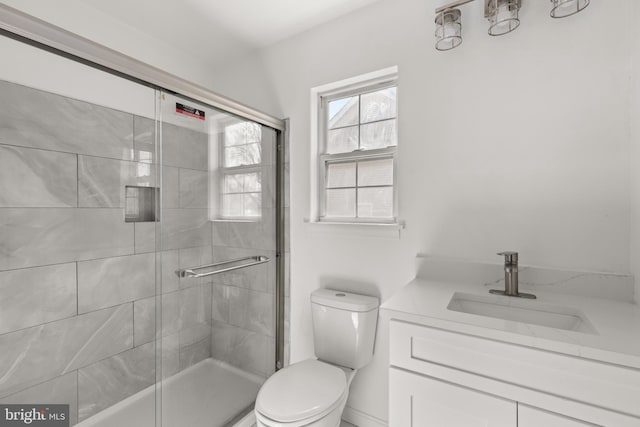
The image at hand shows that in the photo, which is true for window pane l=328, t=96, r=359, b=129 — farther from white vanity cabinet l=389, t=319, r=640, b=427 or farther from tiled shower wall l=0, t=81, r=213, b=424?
white vanity cabinet l=389, t=319, r=640, b=427

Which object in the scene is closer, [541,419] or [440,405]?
[541,419]

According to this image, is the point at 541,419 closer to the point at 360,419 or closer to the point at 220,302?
the point at 360,419

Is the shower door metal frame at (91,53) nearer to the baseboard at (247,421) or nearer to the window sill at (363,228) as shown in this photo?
the window sill at (363,228)

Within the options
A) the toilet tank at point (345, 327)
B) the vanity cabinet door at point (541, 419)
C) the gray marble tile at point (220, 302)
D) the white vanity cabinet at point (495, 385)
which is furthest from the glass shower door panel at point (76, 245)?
the vanity cabinet door at point (541, 419)

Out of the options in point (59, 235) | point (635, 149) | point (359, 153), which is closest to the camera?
point (635, 149)

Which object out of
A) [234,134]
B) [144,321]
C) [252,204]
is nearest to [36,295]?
[144,321]

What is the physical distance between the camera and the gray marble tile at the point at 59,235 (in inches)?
45.6

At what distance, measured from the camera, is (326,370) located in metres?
1.39

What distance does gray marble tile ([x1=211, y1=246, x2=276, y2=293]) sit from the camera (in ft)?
5.16

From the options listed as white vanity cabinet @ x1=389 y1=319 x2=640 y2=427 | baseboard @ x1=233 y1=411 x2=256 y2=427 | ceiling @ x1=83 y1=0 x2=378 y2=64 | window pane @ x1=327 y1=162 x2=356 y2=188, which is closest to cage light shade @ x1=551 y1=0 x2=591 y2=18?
ceiling @ x1=83 y1=0 x2=378 y2=64

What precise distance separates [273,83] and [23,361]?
6.56 ft

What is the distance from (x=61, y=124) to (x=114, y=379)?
1285 mm

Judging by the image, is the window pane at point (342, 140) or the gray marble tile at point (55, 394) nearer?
the gray marble tile at point (55, 394)

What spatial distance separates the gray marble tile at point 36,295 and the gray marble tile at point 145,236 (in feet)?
0.94
